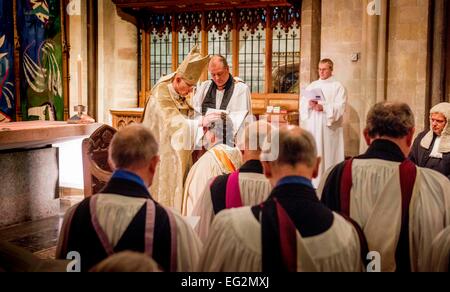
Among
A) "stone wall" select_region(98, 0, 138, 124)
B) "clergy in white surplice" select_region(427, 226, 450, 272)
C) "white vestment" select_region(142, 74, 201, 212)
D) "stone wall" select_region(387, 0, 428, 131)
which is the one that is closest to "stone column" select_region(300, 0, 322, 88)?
"stone wall" select_region(387, 0, 428, 131)

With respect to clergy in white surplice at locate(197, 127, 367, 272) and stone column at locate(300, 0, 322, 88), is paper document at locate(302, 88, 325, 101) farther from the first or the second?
clergy in white surplice at locate(197, 127, 367, 272)

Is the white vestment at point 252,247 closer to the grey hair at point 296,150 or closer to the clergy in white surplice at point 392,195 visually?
the grey hair at point 296,150

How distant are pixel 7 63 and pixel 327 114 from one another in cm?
395

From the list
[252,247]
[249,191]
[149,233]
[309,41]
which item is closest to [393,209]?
[249,191]

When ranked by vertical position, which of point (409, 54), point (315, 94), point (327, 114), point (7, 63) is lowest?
point (327, 114)

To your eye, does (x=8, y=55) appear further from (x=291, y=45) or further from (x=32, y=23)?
(x=291, y=45)

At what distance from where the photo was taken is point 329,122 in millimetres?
7734

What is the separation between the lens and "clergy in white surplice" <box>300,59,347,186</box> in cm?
773

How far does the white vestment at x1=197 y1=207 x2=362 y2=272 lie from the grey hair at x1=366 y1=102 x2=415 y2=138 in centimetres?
80

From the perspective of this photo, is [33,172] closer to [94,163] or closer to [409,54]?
[94,163]

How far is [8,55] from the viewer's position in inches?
270

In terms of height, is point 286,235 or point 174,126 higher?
point 174,126
